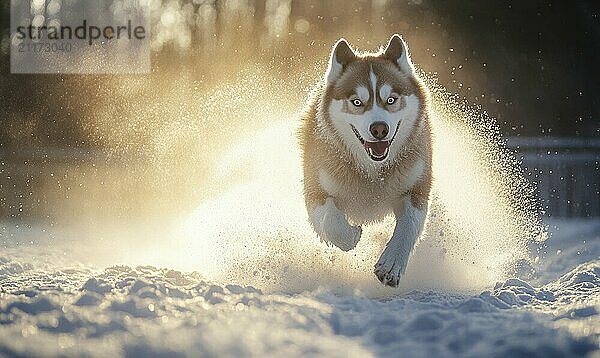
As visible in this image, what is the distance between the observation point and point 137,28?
15180mm

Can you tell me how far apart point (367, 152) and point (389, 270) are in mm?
754

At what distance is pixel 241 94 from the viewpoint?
1273cm

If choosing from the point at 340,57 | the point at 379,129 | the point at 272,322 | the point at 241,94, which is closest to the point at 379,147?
the point at 379,129

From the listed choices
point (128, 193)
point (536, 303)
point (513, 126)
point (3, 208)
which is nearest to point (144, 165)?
point (128, 193)

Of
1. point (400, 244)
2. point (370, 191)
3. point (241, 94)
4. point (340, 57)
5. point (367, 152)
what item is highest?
point (340, 57)

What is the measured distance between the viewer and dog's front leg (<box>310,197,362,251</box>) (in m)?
4.71

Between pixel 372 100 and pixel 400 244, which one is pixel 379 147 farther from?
pixel 400 244

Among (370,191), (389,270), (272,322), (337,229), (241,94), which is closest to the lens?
(272,322)

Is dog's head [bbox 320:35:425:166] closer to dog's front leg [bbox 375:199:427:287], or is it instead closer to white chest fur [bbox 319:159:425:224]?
white chest fur [bbox 319:159:425:224]

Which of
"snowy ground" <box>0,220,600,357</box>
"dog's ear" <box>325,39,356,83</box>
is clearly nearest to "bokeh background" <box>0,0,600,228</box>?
"dog's ear" <box>325,39,356,83</box>

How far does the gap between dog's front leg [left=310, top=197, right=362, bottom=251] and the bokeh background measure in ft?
17.7

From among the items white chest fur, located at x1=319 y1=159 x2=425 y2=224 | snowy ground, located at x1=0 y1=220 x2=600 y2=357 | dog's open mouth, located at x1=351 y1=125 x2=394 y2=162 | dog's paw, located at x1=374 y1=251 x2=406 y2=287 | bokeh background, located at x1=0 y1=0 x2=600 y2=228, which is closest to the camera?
snowy ground, located at x1=0 y1=220 x2=600 y2=357

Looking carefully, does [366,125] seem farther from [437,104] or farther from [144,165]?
[144,165]

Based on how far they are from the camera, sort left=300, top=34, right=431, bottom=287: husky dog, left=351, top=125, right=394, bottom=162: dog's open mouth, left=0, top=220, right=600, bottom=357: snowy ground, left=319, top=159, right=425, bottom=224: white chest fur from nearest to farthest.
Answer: left=0, top=220, right=600, bottom=357: snowy ground
left=351, top=125, right=394, bottom=162: dog's open mouth
left=300, top=34, right=431, bottom=287: husky dog
left=319, top=159, right=425, bottom=224: white chest fur
